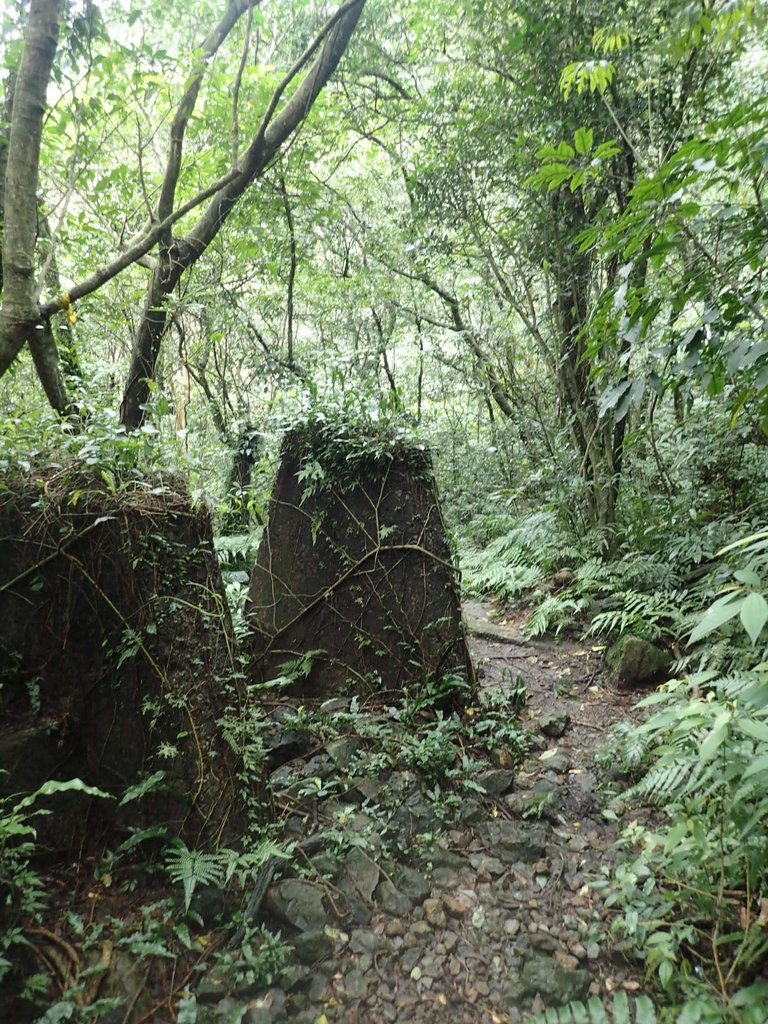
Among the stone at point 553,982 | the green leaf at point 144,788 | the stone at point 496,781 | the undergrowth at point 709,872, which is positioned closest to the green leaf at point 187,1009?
the green leaf at point 144,788

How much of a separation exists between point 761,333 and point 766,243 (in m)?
0.43

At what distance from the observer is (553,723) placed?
4.27 meters

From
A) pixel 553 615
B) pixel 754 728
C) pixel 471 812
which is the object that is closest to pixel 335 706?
pixel 471 812

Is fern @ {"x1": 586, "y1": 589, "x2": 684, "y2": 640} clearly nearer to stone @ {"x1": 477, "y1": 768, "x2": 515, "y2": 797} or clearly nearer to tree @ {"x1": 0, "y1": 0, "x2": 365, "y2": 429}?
stone @ {"x1": 477, "y1": 768, "x2": 515, "y2": 797}

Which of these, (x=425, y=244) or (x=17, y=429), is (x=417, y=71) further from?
(x=17, y=429)

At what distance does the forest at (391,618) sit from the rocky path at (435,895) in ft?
0.05

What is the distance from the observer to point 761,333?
2.70 metres

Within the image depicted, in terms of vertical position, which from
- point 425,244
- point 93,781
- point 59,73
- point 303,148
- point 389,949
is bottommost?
point 389,949

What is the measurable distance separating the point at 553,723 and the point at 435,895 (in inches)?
68.4

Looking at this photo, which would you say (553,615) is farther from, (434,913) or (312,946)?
(312,946)

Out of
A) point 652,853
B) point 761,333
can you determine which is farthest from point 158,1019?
point 761,333

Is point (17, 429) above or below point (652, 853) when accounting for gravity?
above

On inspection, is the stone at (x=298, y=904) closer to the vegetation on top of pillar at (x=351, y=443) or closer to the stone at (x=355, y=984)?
the stone at (x=355, y=984)

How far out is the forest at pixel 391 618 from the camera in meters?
2.41
